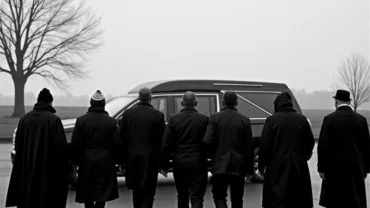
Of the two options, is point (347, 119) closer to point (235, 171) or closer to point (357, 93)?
point (235, 171)

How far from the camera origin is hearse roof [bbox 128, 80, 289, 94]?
465 inches

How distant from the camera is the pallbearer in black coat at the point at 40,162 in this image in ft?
22.3

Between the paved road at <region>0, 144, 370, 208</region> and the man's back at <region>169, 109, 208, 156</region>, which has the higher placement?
the man's back at <region>169, 109, 208, 156</region>

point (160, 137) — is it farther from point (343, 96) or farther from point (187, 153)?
point (343, 96)

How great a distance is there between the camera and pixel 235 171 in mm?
7410

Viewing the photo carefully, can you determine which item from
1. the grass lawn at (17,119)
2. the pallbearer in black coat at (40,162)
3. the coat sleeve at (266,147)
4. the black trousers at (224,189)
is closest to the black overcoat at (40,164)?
the pallbearer in black coat at (40,162)

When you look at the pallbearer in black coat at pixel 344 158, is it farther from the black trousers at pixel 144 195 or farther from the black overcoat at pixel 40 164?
the black overcoat at pixel 40 164

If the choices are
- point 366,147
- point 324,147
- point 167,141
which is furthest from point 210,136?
point 366,147

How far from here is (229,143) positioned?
745 cm

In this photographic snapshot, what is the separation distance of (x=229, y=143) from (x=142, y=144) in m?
1.18

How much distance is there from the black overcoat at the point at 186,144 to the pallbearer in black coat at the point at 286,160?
0.85 meters

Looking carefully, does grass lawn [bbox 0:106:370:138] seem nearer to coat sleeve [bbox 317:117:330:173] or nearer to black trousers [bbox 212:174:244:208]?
black trousers [bbox 212:174:244:208]

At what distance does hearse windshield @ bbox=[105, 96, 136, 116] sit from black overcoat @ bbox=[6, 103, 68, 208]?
4.32 m

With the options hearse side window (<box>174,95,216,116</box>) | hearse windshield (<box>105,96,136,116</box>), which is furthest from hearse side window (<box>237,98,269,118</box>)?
hearse windshield (<box>105,96,136,116</box>)
